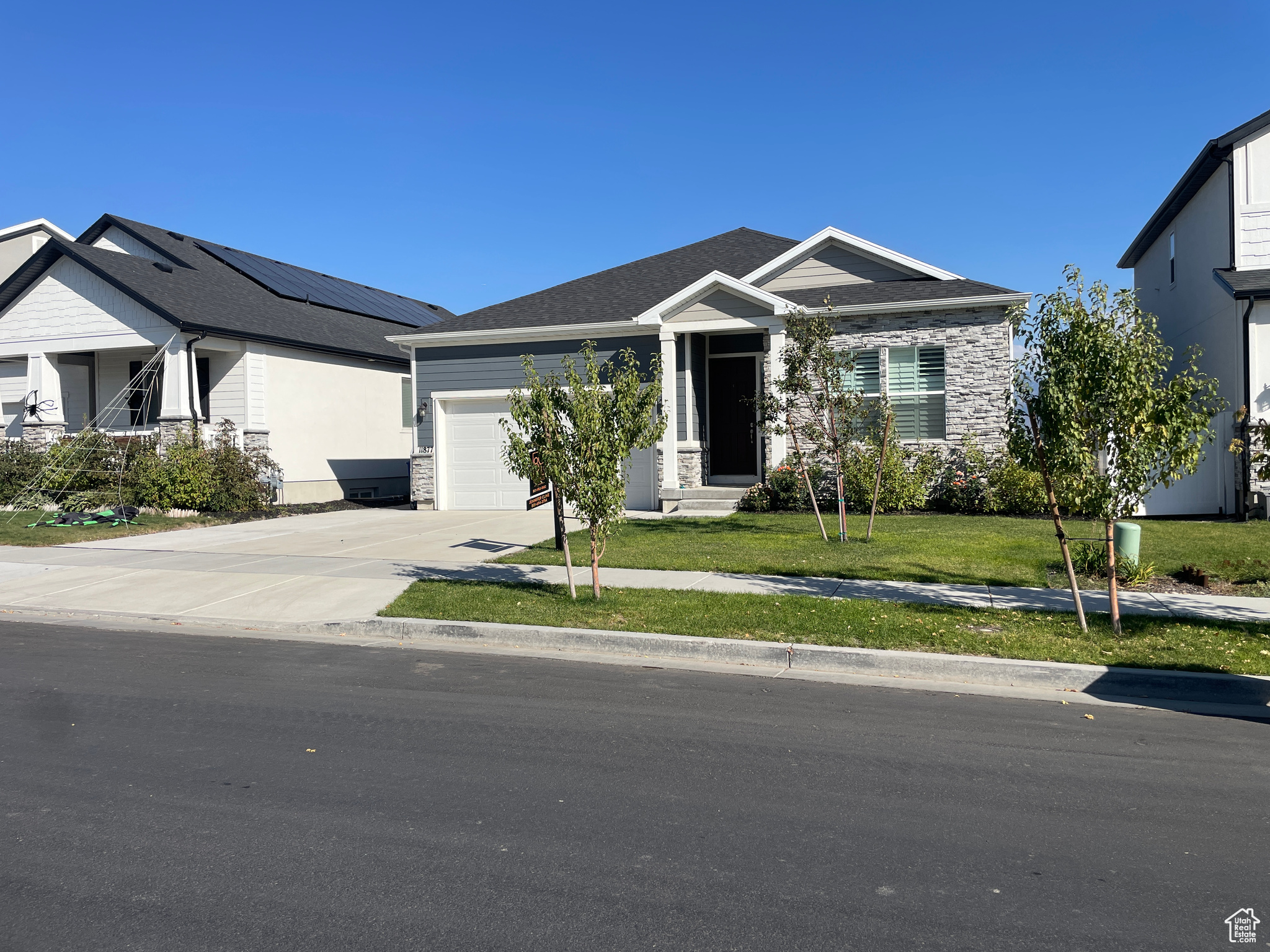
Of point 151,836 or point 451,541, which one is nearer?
point 151,836

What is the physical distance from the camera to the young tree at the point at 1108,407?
7664 millimetres

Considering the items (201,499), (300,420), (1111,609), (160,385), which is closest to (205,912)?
(1111,609)

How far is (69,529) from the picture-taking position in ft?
56.7

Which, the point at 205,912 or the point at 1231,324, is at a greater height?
the point at 1231,324

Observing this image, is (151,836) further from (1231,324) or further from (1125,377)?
(1231,324)

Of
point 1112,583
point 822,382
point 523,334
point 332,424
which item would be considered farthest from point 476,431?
point 1112,583

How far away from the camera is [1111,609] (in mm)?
8055

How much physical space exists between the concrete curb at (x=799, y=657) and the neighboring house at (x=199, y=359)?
12597mm

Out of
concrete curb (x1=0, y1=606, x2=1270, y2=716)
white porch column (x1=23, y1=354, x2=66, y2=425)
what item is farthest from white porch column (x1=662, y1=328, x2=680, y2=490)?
white porch column (x1=23, y1=354, x2=66, y2=425)

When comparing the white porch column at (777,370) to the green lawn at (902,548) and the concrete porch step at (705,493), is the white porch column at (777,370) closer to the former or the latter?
the concrete porch step at (705,493)

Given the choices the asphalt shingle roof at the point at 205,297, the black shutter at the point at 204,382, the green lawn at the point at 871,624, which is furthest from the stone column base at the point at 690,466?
the black shutter at the point at 204,382

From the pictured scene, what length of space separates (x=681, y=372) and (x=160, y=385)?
45.0 feet

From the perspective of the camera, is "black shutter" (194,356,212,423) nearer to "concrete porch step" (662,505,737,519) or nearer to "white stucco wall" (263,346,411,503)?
"white stucco wall" (263,346,411,503)

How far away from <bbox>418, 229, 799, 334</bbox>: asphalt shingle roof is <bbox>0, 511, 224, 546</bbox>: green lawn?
670cm
